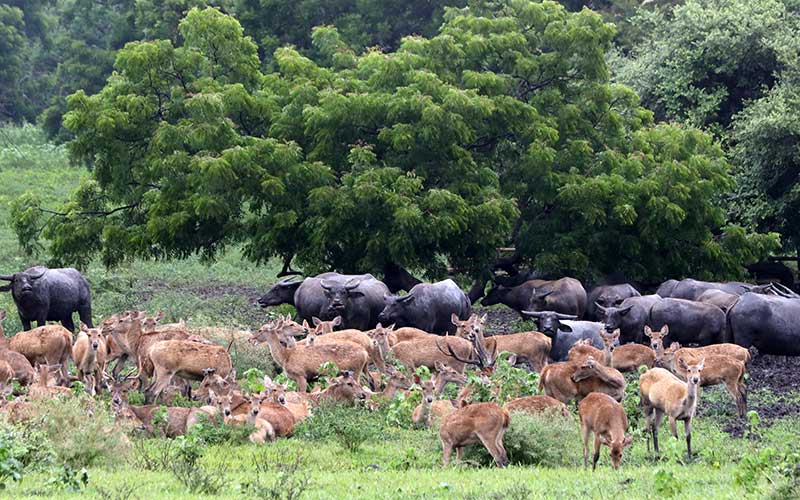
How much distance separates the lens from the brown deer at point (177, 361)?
15.1 meters

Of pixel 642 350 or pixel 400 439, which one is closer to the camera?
pixel 400 439

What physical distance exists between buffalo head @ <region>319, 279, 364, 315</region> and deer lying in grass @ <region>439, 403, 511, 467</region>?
11.9 meters

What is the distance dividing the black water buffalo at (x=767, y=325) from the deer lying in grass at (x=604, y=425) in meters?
10.4

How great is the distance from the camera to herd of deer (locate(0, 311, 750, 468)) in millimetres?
12547

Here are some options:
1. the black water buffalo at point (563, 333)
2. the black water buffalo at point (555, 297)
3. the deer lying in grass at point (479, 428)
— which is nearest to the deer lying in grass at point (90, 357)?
the deer lying in grass at point (479, 428)

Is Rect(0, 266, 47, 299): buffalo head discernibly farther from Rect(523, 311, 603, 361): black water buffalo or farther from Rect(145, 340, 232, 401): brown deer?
Rect(523, 311, 603, 361): black water buffalo

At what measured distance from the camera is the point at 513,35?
29250 mm

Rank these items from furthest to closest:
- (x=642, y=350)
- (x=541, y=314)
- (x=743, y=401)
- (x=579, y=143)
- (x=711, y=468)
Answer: (x=579, y=143)
(x=541, y=314)
(x=642, y=350)
(x=743, y=401)
(x=711, y=468)

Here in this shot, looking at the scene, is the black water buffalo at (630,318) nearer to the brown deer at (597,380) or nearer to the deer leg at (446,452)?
the brown deer at (597,380)

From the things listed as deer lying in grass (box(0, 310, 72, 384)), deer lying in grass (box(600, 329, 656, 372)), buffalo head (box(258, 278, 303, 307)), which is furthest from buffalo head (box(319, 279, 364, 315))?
deer lying in grass (box(0, 310, 72, 384))

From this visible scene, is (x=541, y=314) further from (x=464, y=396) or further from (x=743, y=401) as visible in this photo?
(x=464, y=396)

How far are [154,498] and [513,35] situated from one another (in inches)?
818

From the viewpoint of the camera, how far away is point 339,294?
79.7 ft

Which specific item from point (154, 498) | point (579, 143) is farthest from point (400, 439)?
point (579, 143)
